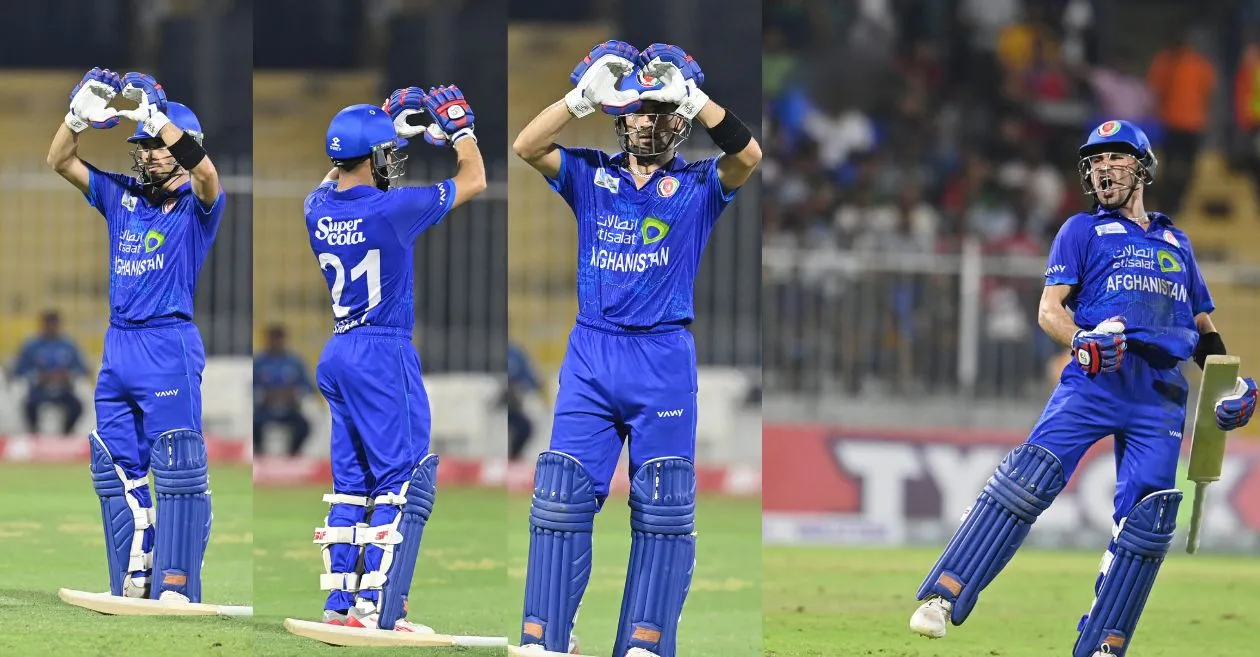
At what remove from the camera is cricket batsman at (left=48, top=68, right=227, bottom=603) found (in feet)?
32.5

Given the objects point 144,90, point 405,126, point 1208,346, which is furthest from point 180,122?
point 1208,346

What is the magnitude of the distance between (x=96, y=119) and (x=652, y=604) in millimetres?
4566

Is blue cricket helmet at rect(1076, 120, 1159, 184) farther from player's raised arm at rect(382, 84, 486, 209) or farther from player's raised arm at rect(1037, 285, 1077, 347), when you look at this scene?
player's raised arm at rect(382, 84, 486, 209)

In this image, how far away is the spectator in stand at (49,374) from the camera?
2170 cm

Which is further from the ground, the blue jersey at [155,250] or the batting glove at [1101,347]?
the blue jersey at [155,250]

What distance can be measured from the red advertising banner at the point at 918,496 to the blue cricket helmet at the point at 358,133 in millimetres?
8314

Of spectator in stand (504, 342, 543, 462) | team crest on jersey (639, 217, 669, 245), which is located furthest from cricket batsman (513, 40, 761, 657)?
spectator in stand (504, 342, 543, 462)

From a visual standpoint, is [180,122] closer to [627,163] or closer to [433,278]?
[627,163]

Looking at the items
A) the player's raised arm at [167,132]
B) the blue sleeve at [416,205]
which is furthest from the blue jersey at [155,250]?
the blue sleeve at [416,205]

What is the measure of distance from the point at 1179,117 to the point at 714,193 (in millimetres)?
16756

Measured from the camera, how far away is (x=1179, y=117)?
75.9 feet

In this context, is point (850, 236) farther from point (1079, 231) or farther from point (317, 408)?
point (1079, 231)

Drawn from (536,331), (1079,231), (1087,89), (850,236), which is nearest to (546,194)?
(536,331)

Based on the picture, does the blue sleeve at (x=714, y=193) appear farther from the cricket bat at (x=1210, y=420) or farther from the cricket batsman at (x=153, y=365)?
the cricket batsman at (x=153, y=365)
